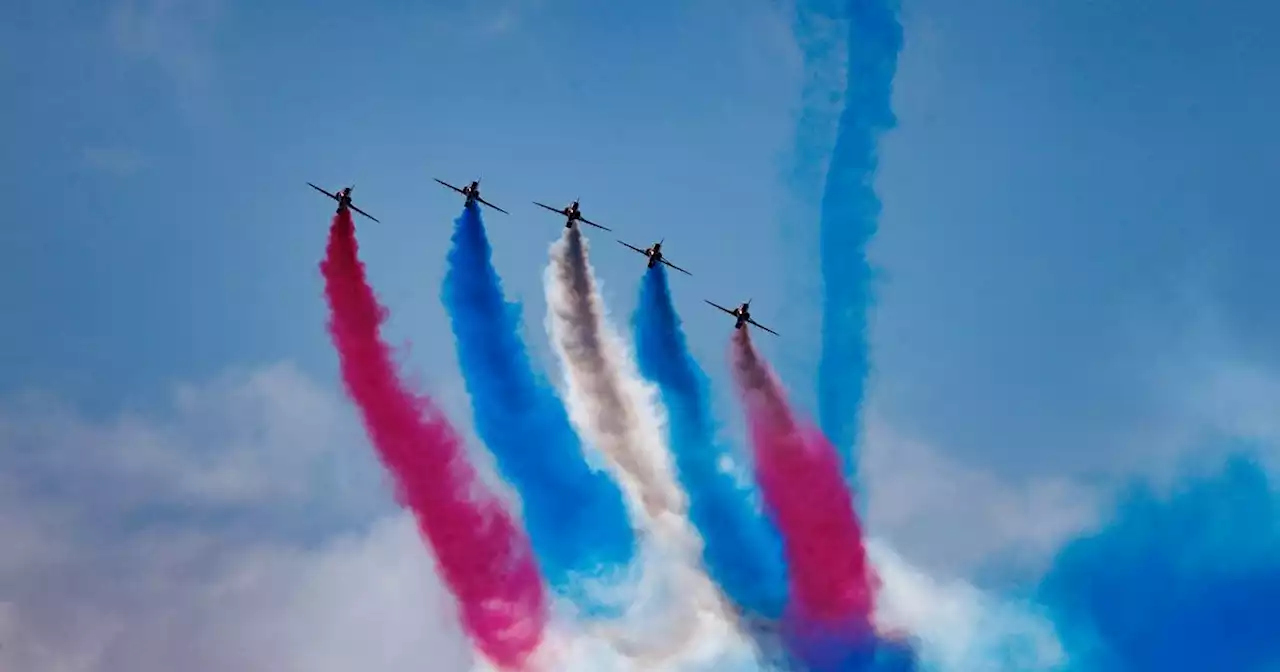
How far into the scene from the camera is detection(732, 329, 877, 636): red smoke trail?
237ft

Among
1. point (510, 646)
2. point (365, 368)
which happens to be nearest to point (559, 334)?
point (365, 368)

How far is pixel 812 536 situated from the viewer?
238 feet

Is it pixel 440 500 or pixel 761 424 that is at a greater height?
pixel 761 424

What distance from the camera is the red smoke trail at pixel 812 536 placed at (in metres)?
72.2

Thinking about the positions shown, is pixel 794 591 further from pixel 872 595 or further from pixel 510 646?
pixel 510 646

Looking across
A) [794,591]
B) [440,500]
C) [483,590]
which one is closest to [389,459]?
[440,500]

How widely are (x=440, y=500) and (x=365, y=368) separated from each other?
277 inches

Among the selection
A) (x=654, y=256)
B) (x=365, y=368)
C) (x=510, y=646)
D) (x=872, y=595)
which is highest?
(x=654, y=256)

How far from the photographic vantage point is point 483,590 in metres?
73.3

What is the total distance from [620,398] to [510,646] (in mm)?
12509

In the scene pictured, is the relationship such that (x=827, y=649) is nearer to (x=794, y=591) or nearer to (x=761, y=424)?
(x=794, y=591)

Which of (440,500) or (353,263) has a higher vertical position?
(353,263)

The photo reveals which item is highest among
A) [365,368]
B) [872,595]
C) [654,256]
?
[654,256]

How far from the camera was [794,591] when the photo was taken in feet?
239
